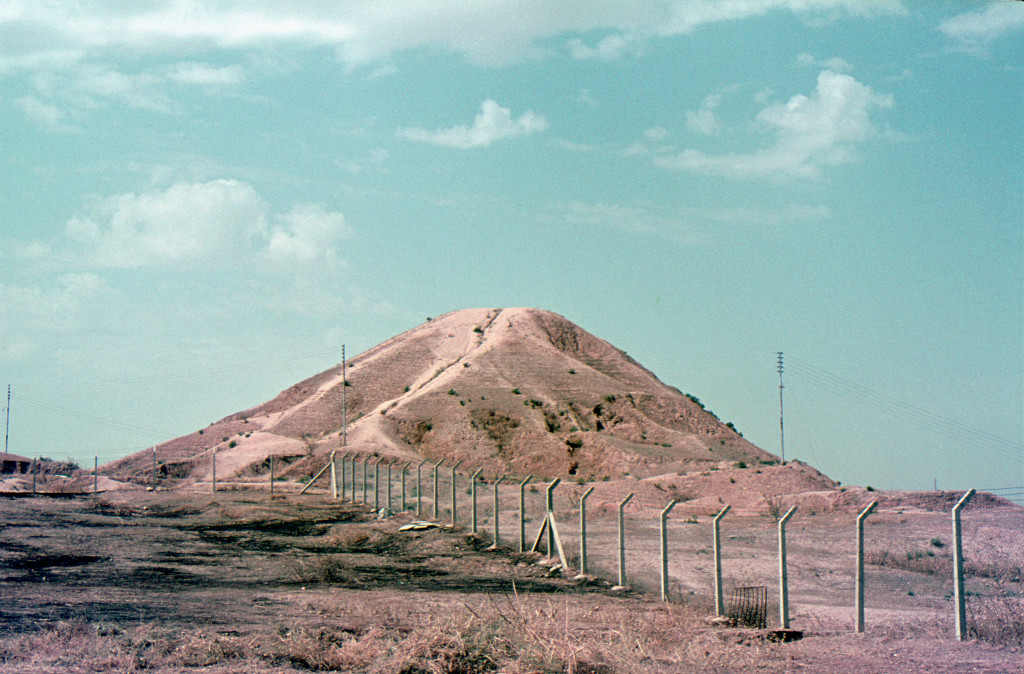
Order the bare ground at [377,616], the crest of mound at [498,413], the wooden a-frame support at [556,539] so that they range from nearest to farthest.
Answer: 1. the bare ground at [377,616]
2. the wooden a-frame support at [556,539]
3. the crest of mound at [498,413]

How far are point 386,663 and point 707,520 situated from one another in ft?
94.2

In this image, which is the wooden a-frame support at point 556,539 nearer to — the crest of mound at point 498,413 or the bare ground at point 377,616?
the bare ground at point 377,616

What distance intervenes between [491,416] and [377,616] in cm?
7019

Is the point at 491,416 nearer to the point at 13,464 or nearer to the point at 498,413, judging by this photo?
the point at 498,413

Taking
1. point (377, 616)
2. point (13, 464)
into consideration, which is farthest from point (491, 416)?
point (377, 616)

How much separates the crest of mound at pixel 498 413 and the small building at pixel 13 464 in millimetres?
10790

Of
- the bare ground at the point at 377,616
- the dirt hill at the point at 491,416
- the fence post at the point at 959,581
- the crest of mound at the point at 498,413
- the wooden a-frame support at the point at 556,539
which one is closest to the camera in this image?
the bare ground at the point at 377,616

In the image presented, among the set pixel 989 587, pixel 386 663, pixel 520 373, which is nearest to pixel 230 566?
pixel 386 663

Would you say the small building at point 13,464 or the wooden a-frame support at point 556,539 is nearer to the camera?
the wooden a-frame support at point 556,539

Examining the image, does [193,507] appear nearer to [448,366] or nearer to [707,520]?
[707,520]

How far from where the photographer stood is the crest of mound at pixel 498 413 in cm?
7656

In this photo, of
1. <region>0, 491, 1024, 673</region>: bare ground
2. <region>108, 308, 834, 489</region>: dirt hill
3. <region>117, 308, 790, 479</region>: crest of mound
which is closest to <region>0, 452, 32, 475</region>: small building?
<region>108, 308, 834, 489</region>: dirt hill

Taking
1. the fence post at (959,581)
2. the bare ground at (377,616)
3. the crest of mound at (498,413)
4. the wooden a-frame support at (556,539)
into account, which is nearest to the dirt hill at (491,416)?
the crest of mound at (498,413)

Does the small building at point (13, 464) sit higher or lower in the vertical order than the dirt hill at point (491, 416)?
lower
